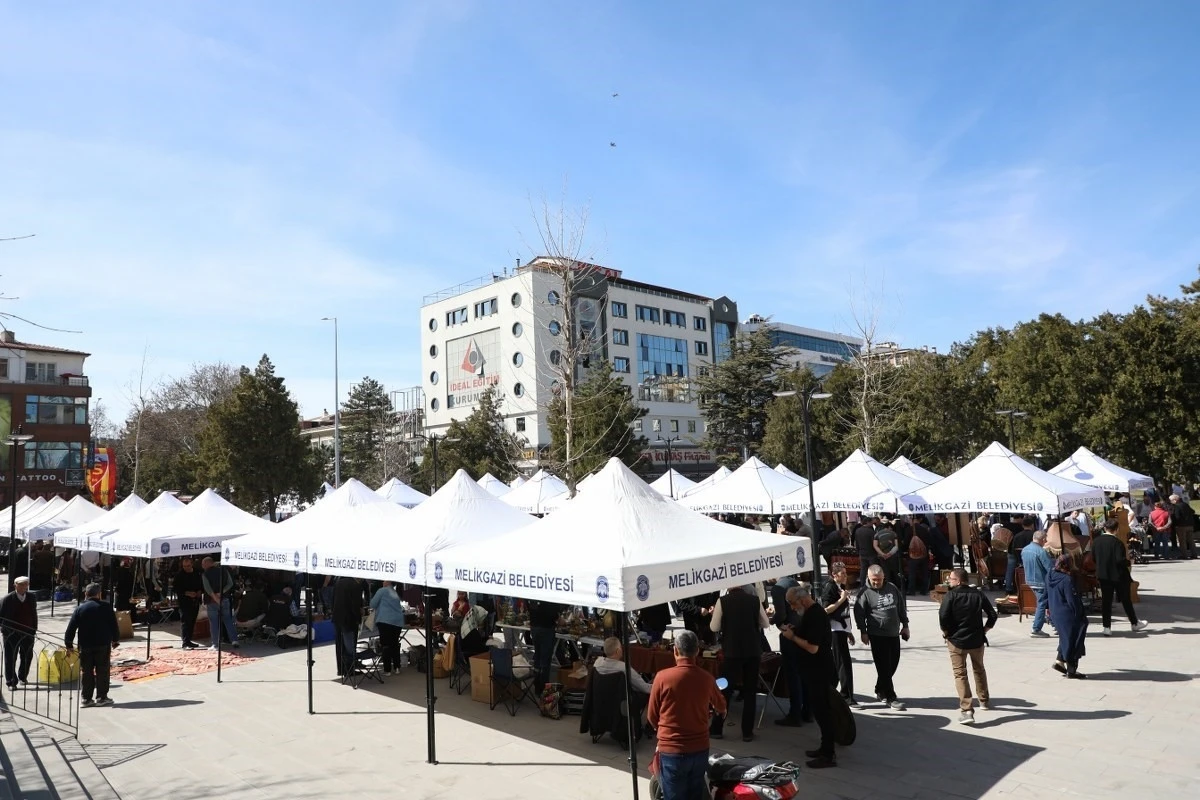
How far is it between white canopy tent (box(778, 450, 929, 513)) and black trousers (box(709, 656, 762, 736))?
9649 millimetres

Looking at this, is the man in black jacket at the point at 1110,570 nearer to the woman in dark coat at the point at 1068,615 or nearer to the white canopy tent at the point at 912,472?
the woman in dark coat at the point at 1068,615

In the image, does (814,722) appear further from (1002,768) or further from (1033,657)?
(1033,657)

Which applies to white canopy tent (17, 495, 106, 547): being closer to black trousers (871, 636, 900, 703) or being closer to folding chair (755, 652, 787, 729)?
folding chair (755, 652, 787, 729)

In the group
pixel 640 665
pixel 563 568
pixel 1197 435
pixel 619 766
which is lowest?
pixel 619 766

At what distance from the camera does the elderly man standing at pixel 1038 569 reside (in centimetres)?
1130

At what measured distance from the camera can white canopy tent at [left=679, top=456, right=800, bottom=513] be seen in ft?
66.4

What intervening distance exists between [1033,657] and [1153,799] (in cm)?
529

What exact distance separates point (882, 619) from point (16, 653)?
1171 centimetres

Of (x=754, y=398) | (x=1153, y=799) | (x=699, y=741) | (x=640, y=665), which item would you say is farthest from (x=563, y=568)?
(x=754, y=398)

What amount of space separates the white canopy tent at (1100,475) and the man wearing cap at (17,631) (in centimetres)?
2265

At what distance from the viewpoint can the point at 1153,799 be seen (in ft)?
19.7

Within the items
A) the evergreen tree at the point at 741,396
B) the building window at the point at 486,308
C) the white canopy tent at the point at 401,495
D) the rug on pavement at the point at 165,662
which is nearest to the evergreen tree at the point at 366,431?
the building window at the point at 486,308

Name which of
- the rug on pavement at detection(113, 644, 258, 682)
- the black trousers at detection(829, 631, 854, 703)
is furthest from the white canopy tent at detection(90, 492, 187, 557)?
the black trousers at detection(829, 631, 854, 703)

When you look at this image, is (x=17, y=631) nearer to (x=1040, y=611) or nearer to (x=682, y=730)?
(x=682, y=730)
